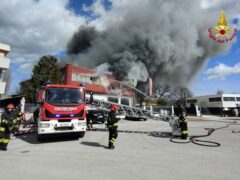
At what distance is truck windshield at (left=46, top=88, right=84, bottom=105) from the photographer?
22.3 ft

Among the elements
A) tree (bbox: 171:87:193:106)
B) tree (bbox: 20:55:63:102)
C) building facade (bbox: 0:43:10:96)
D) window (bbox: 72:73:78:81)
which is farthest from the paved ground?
tree (bbox: 171:87:193:106)

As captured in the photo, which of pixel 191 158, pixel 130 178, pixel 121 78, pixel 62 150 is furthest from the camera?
pixel 121 78

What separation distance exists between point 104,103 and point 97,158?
7.42 metres

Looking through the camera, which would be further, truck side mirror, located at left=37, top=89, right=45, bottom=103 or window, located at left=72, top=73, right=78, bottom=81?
window, located at left=72, top=73, right=78, bottom=81

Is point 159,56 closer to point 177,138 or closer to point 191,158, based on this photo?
point 177,138

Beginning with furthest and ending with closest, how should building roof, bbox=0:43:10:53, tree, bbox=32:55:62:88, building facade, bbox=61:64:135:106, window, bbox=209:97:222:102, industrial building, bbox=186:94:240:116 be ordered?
window, bbox=209:97:222:102 → industrial building, bbox=186:94:240:116 → building facade, bbox=61:64:135:106 → building roof, bbox=0:43:10:53 → tree, bbox=32:55:62:88

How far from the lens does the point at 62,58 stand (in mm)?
→ 34938

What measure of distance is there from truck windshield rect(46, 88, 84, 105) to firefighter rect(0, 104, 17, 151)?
1.23 meters

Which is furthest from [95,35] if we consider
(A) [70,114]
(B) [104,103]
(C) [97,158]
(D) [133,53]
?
(C) [97,158]

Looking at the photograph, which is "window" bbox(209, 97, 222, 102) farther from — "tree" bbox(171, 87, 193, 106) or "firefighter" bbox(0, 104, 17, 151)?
"firefighter" bbox(0, 104, 17, 151)

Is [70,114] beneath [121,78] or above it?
beneath

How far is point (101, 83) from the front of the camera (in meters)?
25.3

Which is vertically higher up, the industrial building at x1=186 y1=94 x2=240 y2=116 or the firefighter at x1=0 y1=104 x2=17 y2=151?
the industrial building at x1=186 y1=94 x2=240 y2=116

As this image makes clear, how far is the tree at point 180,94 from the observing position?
45875mm
